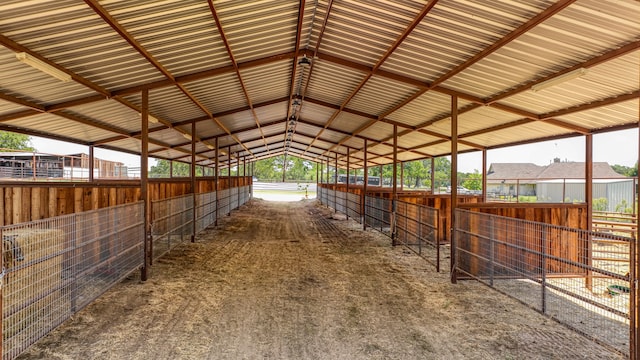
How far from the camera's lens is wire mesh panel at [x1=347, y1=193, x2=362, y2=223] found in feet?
52.7

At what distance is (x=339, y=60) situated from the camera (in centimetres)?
810

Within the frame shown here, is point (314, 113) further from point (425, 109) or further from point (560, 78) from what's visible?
point (560, 78)

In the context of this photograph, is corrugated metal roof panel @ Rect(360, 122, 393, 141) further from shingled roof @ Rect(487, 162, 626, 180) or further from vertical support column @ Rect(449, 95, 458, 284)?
shingled roof @ Rect(487, 162, 626, 180)

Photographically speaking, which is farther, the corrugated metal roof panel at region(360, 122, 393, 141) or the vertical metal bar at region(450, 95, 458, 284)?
the corrugated metal roof panel at region(360, 122, 393, 141)

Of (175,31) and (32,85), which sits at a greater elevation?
(175,31)

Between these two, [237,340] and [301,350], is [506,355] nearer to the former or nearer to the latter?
[301,350]

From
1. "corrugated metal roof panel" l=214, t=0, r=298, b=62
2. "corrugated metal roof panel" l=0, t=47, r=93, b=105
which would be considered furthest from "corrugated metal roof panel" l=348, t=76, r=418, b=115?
"corrugated metal roof panel" l=0, t=47, r=93, b=105

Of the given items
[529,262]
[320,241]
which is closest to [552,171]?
[320,241]

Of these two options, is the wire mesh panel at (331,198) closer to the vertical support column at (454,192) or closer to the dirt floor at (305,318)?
the dirt floor at (305,318)

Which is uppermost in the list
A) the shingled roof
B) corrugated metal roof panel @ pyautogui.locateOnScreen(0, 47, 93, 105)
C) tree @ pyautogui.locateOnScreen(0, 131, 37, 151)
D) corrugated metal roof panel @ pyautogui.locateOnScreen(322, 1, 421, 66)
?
A: tree @ pyautogui.locateOnScreen(0, 131, 37, 151)

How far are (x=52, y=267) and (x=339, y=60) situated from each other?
6647 millimetres

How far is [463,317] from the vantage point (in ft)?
16.9

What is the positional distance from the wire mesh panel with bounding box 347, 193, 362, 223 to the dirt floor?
753cm

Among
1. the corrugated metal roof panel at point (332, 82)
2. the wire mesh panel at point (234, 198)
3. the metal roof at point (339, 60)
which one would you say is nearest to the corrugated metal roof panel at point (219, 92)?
the metal roof at point (339, 60)
